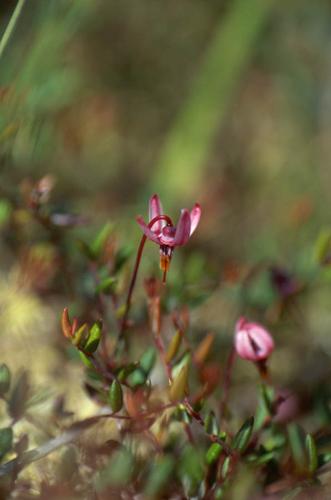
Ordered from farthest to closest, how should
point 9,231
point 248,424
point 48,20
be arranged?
1. point 9,231
2. point 48,20
3. point 248,424

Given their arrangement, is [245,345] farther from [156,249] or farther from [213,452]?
[156,249]

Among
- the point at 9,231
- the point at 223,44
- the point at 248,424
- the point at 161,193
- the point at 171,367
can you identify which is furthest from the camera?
the point at 223,44

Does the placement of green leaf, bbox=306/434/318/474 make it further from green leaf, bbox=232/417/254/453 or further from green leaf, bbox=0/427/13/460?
green leaf, bbox=0/427/13/460

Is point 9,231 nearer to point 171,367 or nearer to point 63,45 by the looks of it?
point 63,45

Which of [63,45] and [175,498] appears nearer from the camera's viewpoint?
[175,498]

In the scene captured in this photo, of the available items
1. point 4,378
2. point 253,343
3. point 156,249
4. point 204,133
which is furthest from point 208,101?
point 4,378

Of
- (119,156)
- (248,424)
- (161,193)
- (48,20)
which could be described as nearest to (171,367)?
(248,424)

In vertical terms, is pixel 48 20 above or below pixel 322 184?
above
